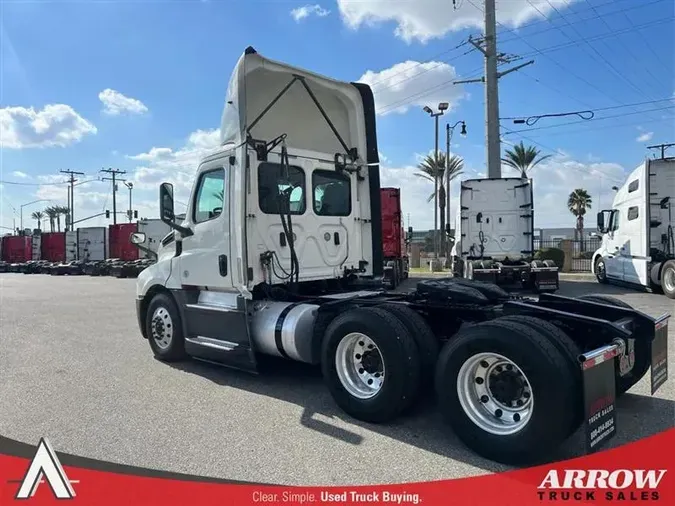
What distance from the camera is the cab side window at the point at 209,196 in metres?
6.27

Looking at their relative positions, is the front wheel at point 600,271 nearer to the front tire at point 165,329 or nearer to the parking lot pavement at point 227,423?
the parking lot pavement at point 227,423

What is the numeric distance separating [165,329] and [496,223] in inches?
473

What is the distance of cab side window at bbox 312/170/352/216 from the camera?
6.85m

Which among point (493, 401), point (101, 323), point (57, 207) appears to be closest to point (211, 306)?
point (493, 401)

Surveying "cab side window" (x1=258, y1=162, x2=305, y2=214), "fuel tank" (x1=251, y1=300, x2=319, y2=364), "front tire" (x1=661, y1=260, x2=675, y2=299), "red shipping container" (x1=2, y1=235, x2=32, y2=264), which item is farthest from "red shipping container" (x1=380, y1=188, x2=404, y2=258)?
"red shipping container" (x1=2, y1=235, x2=32, y2=264)

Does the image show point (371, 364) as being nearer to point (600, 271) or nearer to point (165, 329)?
point (165, 329)

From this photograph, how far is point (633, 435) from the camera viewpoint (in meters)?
4.26

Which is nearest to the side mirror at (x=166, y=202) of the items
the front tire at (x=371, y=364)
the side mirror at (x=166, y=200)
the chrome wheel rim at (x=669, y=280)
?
the side mirror at (x=166, y=200)

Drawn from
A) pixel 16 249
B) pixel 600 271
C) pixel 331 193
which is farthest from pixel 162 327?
pixel 16 249

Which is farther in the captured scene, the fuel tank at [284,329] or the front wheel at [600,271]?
the front wheel at [600,271]

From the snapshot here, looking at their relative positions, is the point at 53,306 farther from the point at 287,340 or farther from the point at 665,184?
the point at 665,184

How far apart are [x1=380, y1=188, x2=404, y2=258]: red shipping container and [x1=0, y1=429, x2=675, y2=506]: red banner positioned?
14870mm

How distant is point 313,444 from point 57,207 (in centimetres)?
11663

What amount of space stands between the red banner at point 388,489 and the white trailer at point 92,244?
115ft
